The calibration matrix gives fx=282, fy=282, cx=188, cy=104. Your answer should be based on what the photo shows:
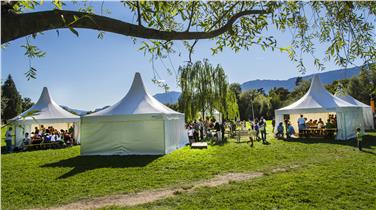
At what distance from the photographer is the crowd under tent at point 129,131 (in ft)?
43.6

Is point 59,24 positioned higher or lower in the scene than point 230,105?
lower

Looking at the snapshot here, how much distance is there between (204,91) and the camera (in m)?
24.2

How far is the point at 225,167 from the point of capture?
9703mm

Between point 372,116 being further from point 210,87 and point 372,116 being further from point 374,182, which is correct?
point 374,182

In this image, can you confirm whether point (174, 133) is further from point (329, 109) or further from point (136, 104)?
point (329, 109)

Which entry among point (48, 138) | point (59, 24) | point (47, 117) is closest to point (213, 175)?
point (59, 24)

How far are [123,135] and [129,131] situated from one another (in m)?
0.37

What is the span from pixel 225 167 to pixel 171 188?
289 cm

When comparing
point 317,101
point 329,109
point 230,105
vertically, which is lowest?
point 329,109

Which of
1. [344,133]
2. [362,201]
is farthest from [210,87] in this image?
[362,201]

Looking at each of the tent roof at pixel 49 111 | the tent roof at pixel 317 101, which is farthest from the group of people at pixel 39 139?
the tent roof at pixel 317 101

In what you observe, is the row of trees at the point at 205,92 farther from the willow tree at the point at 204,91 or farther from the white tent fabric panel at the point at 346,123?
the white tent fabric panel at the point at 346,123

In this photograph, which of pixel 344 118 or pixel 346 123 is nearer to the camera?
pixel 344 118

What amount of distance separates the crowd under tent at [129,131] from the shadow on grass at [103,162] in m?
0.73
